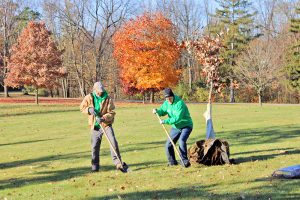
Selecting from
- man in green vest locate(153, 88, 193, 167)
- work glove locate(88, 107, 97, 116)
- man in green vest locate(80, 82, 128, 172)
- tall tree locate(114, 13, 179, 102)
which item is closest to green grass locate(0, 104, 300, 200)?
man in green vest locate(153, 88, 193, 167)

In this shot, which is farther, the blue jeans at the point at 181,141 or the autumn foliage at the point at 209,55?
the autumn foliage at the point at 209,55

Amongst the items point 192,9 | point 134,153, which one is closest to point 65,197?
point 134,153

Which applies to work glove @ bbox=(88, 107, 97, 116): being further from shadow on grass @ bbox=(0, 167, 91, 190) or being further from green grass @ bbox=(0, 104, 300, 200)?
shadow on grass @ bbox=(0, 167, 91, 190)

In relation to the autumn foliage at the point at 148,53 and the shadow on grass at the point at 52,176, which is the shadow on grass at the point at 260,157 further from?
the autumn foliage at the point at 148,53

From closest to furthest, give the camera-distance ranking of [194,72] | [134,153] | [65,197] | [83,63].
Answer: [65,197] < [134,153] < [83,63] < [194,72]

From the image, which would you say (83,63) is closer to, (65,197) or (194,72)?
(194,72)

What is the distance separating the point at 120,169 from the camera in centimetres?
1108

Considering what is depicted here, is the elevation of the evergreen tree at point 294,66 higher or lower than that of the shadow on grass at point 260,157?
higher

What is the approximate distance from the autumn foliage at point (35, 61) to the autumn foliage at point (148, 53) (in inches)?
268

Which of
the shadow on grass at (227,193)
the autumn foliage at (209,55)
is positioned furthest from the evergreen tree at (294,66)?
the shadow on grass at (227,193)

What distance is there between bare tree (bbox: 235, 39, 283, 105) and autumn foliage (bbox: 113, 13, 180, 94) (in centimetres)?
766

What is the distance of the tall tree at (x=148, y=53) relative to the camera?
4809cm

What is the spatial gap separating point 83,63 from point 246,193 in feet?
197

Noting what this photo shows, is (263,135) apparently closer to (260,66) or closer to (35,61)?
(260,66)
